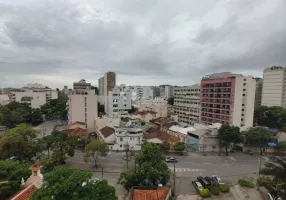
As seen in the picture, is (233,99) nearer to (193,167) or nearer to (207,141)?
(207,141)

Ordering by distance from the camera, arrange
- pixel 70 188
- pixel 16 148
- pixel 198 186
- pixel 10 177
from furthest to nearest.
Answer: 1. pixel 16 148
2. pixel 198 186
3. pixel 10 177
4. pixel 70 188

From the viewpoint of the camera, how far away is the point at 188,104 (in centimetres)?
6725

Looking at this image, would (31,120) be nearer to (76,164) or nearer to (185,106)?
(76,164)

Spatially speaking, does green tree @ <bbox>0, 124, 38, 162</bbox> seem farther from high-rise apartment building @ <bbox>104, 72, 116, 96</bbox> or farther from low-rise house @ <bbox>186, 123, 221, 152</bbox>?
high-rise apartment building @ <bbox>104, 72, 116, 96</bbox>

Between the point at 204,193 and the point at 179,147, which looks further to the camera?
the point at 179,147

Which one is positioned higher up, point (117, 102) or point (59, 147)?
point (117, 102)

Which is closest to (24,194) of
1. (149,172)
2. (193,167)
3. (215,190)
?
(149,172)

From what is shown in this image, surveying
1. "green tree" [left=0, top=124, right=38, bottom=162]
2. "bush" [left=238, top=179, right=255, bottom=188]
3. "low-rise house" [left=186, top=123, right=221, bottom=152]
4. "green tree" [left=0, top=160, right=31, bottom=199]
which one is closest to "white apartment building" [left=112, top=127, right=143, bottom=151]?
"low-rise house" [left=186, top=123, right=221, bottom=152]

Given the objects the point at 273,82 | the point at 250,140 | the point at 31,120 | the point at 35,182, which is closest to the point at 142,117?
the point at 250,140

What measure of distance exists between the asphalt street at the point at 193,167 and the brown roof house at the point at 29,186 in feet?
33.1

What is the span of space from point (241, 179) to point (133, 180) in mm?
16193

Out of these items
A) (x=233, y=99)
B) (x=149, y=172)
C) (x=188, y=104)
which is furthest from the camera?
(x=188, y=104)

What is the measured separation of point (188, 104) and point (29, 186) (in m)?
58.0

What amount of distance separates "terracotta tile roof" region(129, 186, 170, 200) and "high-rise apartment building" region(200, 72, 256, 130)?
38.0m
